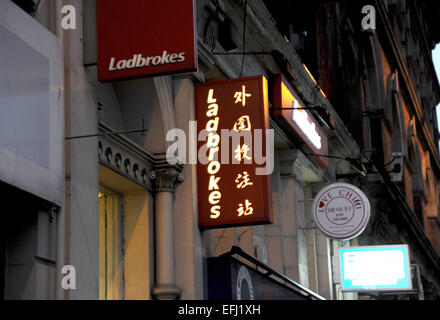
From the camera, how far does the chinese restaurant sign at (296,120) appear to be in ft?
63.9

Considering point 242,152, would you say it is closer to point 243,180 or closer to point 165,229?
point 243,180

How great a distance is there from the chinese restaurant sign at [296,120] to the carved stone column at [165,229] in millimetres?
4745

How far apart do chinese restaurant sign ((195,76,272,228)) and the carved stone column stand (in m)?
0.53

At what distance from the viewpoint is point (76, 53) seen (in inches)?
475

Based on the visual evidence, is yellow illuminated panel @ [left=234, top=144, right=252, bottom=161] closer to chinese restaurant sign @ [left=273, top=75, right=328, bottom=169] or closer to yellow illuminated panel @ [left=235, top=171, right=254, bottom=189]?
yellow illuminated panel @ [left=235, top=171, right=254, bottom=189]

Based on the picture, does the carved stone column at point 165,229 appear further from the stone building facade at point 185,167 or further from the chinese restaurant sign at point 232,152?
the chinese restaurant sign at point 232,152

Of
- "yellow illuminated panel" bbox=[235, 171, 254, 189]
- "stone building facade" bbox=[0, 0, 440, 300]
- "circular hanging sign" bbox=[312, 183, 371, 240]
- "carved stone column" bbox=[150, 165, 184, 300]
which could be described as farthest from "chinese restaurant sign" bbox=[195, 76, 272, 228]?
"circular hanging sign" bbox=[312, 183, 371, 240]

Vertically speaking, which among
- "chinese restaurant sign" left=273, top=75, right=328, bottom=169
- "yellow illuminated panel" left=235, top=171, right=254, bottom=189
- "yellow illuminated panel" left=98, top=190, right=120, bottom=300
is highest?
"chinese restaurant sign" left=273, top=75, right=328, bottom=169

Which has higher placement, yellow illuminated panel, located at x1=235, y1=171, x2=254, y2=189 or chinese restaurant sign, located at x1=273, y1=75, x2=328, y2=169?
chinese restaurant sign, located at x1=273, y1=75, x2=328, y2=169

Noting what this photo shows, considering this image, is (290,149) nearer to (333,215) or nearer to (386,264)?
(333,215)

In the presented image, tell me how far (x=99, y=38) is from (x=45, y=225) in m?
2.72

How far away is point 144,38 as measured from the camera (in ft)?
38.8

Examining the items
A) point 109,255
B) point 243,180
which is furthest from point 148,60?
point 243,180

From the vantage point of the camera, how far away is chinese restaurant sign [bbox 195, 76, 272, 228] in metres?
15.2
